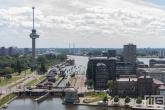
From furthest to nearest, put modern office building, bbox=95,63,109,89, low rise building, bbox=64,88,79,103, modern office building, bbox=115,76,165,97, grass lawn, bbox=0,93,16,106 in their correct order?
modern office building, bbox=95,63,109,89
modern office building, bbox=115,76,165,97
low rise building, bbox=64,88,79,103
grass lawn, bbox=0,93,16,106

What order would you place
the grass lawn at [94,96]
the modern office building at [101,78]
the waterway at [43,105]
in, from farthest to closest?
1. the modern office building at [101,78]
2. the grass lawn at [94,96]
3. the waterway at [43,105]

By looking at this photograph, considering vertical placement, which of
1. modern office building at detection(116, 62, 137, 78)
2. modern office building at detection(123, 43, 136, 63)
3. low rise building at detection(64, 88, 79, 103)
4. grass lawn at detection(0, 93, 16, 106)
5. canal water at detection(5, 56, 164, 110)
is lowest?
canal water at detection(5, 56, 164, 110)

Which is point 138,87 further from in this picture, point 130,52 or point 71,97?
point 130,52

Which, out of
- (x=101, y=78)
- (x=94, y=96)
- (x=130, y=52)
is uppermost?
(x=130, y=52)

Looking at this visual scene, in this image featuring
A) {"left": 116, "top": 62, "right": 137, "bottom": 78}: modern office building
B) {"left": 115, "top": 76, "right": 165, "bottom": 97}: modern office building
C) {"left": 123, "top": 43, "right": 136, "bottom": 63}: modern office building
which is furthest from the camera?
{"left": 123, "top": 43, "right": 136, "bottom": 63}: modern office building

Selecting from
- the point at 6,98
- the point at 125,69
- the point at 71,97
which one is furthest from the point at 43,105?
the point at 125,69

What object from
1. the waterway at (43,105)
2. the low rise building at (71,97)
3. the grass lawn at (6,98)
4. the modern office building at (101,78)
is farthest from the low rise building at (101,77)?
the grass lawn at (6,98)

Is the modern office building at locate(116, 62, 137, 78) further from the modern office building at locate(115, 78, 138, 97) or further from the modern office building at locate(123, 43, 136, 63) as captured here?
the modern office building at locate(115, 78, 138, 97)

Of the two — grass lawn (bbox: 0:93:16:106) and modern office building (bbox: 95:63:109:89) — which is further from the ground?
modern office building (bbox: 95:63:109:89)

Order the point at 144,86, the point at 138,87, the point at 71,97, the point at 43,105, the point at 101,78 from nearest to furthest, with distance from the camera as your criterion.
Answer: the point at 43,105 < the point at 71,97 < the point at 144,86 < the point at 138,87 < the point at 101,78

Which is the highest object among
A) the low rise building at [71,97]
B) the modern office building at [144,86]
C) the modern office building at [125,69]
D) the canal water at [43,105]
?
the modern office building at [125,69]

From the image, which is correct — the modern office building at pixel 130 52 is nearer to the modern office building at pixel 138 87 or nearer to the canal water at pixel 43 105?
the modern office building at pixel 138 87

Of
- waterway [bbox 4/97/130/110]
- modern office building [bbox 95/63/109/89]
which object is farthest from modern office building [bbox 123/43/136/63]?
waterway [bbox 4/97/130/110]
